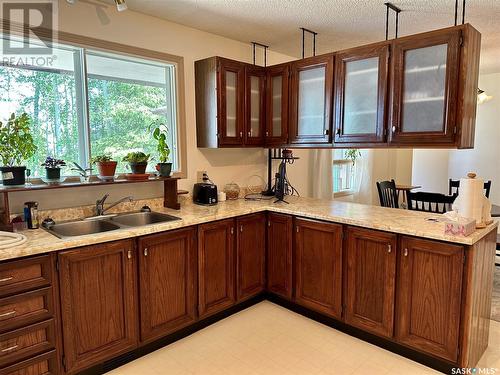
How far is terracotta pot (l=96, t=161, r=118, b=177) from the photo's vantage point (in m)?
2.62

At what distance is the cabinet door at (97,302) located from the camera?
2.07m

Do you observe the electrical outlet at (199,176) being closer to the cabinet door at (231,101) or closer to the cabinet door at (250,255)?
the cabinet door at (231,101)

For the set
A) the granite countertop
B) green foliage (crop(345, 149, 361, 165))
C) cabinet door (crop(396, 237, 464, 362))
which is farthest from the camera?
green foliage (crop(345, 149, 361, 165))

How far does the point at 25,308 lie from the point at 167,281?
883mm

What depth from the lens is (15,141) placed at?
2.21 m

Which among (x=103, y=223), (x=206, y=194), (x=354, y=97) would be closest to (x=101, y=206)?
(x=103, y=223)

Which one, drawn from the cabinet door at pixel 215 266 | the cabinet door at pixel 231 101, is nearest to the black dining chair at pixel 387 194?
the cabinet door at pixel 231 101

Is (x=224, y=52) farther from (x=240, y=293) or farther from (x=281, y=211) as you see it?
(x=240, y=293)

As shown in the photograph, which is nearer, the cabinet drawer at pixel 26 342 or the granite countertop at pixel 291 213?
the cabinet drawer at pixel 26 342

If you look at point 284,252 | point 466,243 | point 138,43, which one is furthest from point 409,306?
point 138,43

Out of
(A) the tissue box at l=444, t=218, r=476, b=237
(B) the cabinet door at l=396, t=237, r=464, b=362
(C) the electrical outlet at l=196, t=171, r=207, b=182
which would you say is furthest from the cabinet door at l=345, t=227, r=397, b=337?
(C) the electrical outlet at l=196, t=171, r=207, b=182

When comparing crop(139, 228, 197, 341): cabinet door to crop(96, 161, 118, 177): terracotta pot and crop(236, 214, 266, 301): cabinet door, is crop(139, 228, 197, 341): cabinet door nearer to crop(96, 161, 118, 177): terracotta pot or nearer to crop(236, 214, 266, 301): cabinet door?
crop(236, 214, 266, 301): cabinet door

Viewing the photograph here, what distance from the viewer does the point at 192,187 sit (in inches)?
133

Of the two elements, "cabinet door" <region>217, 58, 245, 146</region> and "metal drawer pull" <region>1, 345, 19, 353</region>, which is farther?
"cabinet door" <region>217, 58, 245, 146</region>
